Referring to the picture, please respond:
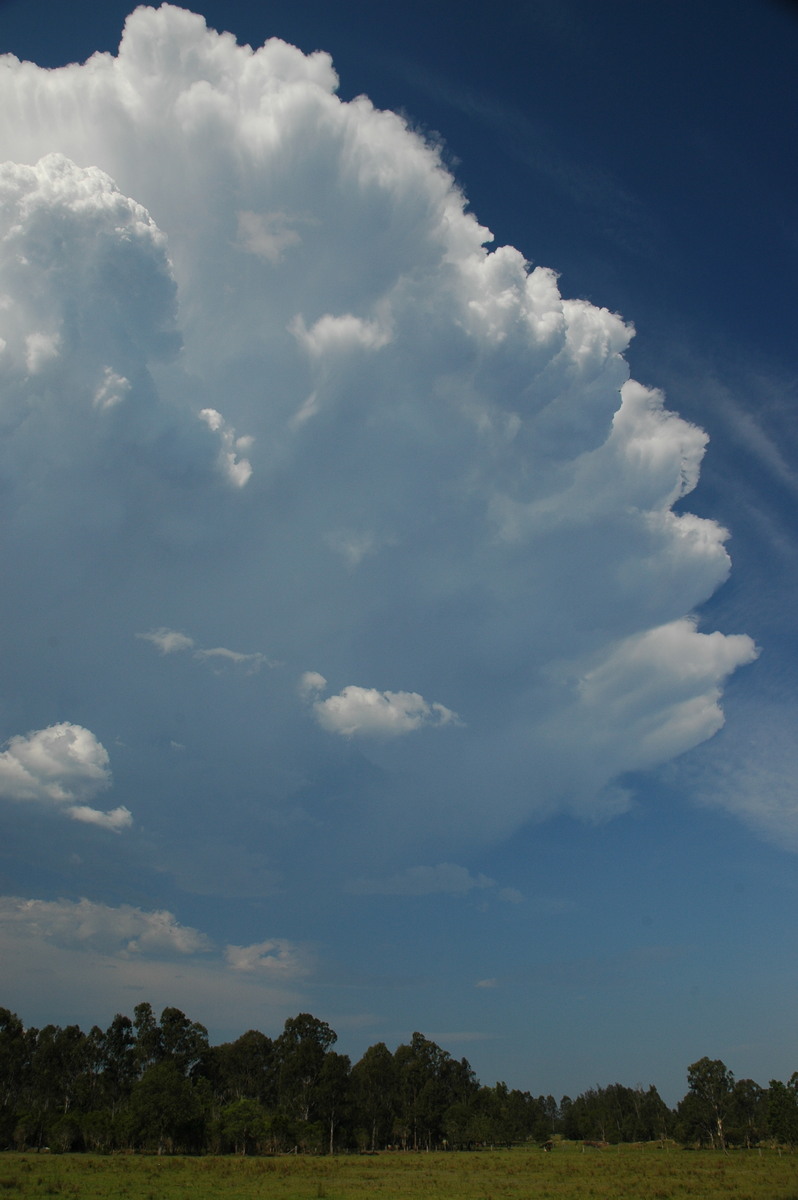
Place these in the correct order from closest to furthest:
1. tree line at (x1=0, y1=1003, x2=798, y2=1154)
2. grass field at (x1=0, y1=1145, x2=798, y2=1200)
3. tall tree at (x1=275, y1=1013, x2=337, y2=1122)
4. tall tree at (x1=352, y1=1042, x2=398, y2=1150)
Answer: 1. grass field at (x1=0, y1=1145, x2=798, y2=1200)
2. tree line at (x1=0, y1=1003, x2=798, y2=1154)
3. tall tree at (x1=275, y1=1013, x2=337, y2=1122)
4. tall tree at (x1=352, y1=1042, x2=398, y2=1150)

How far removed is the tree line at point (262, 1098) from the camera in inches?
3615

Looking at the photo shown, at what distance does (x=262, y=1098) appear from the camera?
460 feet

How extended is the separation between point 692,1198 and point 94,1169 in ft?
156

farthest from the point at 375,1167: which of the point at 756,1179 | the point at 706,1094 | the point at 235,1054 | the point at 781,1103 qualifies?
the point at 706,1094

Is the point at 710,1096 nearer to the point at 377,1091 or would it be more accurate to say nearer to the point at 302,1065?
the point at 377,1091

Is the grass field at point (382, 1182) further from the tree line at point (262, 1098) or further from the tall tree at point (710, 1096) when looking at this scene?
the tall tree at point (710, 1096)

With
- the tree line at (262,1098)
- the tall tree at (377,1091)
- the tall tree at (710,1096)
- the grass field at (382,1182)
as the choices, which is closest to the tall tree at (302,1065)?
the tree line at (262,1098)

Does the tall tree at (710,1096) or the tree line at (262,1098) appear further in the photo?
the tall tree at (710,1096)

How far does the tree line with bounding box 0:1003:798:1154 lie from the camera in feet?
301

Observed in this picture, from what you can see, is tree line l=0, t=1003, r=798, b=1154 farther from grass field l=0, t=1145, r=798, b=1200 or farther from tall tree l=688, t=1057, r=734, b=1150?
grass field l=0, t=1145, r=798, b=1200

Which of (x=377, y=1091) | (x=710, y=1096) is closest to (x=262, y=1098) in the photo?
(x=377, y=1091)

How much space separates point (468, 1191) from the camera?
45.3 meters

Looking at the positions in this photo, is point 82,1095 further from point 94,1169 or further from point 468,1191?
point 468,1191

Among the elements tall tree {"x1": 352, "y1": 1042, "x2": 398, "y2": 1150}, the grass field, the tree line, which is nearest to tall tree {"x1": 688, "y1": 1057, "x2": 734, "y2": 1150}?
the tree line
